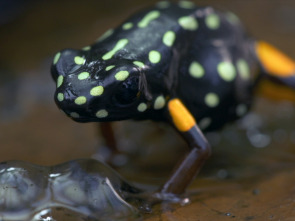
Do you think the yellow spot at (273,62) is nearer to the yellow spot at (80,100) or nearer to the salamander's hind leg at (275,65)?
the salamander's hind leg at (275,65)

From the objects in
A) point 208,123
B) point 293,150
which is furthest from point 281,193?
point 293,150

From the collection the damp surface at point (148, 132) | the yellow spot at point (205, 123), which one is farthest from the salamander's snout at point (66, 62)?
the yellow spot at point (205, 123)

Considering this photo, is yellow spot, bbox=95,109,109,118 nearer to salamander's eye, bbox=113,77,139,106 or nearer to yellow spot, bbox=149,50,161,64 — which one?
salamander's eye, bbox=113,77,139,106

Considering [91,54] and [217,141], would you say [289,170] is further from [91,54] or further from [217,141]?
[91,54]

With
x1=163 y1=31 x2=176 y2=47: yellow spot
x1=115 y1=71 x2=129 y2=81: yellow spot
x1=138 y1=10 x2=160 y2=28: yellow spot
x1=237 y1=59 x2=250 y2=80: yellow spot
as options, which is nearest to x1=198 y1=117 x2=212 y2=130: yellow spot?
x1=237 y1=59 x2=250 y2=80: yellow spot

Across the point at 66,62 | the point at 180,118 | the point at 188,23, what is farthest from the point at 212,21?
the point at 66,62

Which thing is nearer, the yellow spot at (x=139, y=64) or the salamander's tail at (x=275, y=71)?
the yellow spot at (x=139, y=64)
